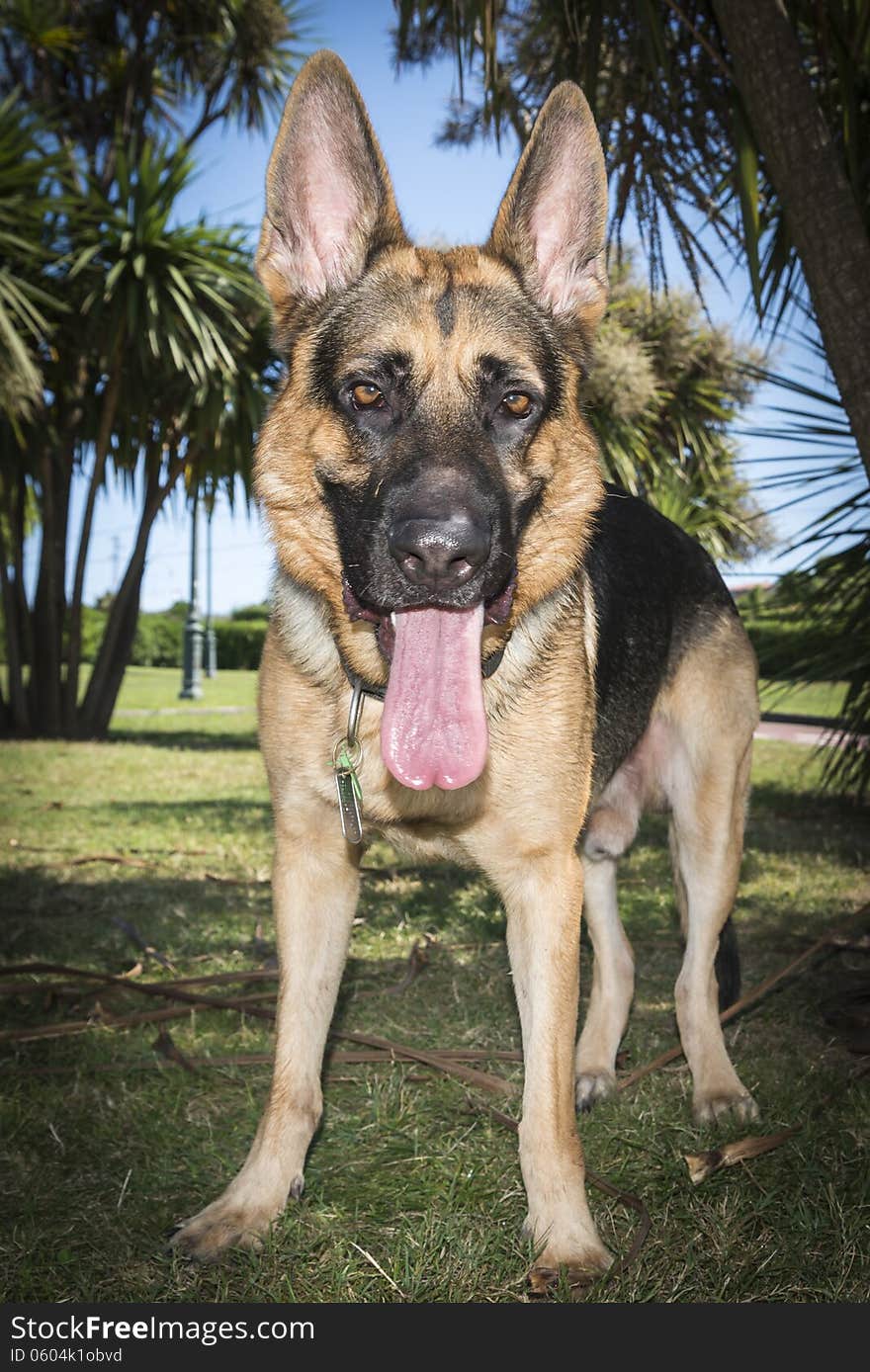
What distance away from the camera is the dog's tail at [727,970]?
11.8 ft

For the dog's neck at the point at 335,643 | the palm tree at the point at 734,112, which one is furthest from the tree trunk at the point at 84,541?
the dog's neck at the point at 335,643

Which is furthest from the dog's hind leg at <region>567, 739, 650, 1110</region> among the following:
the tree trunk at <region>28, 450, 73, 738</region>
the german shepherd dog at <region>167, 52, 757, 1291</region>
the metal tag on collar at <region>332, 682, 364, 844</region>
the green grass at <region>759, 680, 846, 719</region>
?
the tree trunk at <region>28, 450, 73, 738</region>

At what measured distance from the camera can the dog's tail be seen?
358 centimetres

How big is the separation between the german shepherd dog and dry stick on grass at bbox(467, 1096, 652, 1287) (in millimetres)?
59

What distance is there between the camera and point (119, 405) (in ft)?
45.3

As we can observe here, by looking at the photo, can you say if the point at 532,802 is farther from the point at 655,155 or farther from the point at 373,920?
the point at 655,155

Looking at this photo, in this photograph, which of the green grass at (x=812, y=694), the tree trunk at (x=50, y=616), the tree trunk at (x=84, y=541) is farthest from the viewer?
the tree trunk at (x=50, y=616)

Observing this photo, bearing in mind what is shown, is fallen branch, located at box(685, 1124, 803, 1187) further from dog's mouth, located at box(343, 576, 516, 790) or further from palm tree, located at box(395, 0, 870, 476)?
palm tree, located at box(395, 0, 870, 476)

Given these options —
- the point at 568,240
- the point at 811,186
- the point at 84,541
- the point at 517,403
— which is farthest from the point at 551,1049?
the point at 84,541

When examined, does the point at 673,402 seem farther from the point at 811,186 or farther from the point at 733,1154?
the point at 733,1154

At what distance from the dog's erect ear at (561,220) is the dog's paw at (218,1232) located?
2386 mm

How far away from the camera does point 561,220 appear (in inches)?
110

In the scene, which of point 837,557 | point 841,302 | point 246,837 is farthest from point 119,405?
point 841,302

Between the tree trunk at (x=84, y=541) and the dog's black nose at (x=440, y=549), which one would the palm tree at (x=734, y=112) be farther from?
the tree trunk at (x=84, y=541)
